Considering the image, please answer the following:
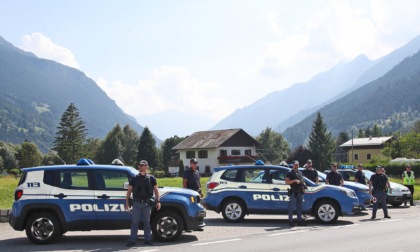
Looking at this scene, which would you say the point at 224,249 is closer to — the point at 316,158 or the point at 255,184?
the point at 255,184

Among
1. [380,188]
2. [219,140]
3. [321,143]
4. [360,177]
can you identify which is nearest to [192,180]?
[380,188]

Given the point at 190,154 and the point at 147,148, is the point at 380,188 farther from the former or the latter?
the point at 147,148

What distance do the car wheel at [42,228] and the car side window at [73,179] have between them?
76 cm

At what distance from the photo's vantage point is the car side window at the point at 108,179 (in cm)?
1104

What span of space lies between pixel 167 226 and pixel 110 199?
4.49ft

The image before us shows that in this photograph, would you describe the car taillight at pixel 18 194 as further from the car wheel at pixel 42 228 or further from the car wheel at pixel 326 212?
the car wheel at pixel 326 212

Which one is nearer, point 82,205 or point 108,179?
point 82,205

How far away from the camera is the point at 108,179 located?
11.1m

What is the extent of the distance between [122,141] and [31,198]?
101920mm

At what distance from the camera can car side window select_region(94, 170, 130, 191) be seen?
36.2 feet

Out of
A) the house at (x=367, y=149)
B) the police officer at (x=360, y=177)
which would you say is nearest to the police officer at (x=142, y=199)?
the police officer at (x=360, y=177)

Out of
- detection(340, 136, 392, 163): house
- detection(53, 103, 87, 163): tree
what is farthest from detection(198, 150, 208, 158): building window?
detection(340, 136, 392, 163): house

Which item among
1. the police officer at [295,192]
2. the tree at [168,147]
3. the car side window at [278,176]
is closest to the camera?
the police officer at [295,192]

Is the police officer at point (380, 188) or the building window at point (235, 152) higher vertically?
the building window at point (235, 152)
